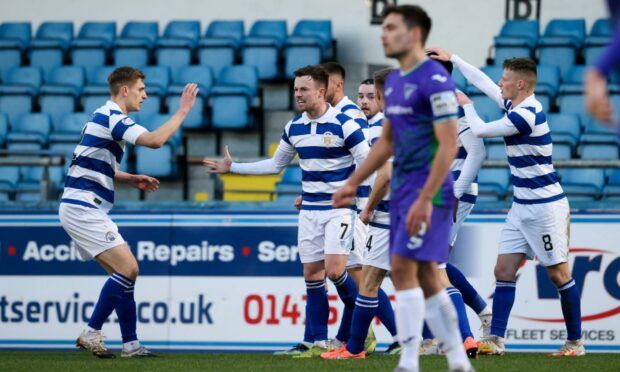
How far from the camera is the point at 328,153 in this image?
921cm

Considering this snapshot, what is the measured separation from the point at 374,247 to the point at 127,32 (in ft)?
34.0

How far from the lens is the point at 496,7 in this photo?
1766 cm

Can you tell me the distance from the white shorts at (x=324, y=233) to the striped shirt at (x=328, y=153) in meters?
0.08

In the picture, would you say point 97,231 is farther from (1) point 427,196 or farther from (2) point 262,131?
(2) point 262,131

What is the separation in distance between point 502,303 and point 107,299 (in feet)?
10.1

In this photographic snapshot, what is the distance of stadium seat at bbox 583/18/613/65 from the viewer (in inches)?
619

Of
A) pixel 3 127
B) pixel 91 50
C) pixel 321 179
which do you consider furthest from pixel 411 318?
pixel 91 50

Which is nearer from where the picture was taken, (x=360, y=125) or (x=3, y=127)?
(x=360, y=125)

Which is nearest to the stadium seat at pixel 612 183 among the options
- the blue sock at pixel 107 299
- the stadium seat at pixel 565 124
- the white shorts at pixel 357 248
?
the stadium seat at pixel 565 124

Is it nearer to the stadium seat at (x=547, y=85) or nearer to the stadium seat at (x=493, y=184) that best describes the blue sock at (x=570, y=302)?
the stadium seat at (x=493, y=184)

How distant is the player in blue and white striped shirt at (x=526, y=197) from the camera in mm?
8758

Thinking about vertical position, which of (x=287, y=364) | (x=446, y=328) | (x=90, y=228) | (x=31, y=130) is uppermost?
(x=31, y=130)

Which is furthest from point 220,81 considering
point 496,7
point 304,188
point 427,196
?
point 427,196

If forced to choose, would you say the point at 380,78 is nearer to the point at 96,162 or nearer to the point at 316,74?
the point at 316,74
